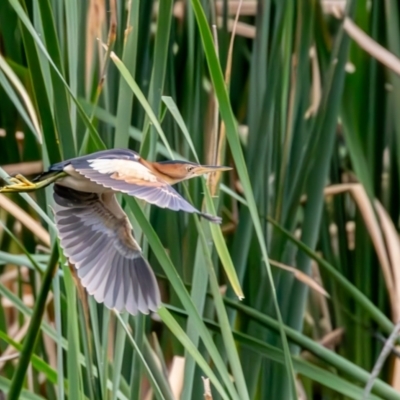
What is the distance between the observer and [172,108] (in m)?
0.69

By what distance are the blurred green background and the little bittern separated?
0.06 feet

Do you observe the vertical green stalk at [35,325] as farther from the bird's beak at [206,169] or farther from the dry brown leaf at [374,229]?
the dry brown leaf at [374,229]

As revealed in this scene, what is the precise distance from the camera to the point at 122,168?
646mm

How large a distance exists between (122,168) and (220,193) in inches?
14.0

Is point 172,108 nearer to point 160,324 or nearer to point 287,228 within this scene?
point 287,228

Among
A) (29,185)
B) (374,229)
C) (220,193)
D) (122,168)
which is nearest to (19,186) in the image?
(29,185)

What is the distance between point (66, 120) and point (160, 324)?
52 cm

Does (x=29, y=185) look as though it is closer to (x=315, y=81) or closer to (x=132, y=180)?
(x=132, y=180)

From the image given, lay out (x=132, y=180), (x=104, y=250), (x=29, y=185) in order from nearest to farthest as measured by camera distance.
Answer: (x=132, y=180) → (x=29, y=185) → (x=104, y=250)

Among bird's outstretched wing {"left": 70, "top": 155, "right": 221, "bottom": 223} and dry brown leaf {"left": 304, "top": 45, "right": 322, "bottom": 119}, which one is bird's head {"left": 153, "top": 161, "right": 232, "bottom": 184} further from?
dry brown leaf {"left": 304, "top": 45, "right": 322, "bottom": 119}

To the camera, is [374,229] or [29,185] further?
[374,229]

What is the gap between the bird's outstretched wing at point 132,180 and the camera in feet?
1.79

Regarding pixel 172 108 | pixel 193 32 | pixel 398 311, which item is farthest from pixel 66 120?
pixel 398 311

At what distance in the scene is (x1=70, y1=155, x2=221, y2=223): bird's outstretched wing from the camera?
0.55 metres
